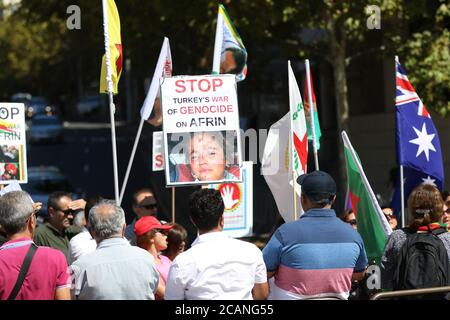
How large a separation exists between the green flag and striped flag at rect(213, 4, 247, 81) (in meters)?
2.58

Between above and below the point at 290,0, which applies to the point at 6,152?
below

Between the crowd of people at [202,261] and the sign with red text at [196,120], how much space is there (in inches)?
103

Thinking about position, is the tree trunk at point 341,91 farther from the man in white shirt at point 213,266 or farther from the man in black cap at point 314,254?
the man in white shirt at point 213,266

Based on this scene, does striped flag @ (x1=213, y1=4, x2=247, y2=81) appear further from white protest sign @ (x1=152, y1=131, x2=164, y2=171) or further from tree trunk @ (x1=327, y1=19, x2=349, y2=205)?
tree trunk @ (x1=327, y1=19, x2=349, y2=205)

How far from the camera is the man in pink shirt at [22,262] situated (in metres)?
5.62

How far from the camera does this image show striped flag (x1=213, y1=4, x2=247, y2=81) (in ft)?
35.9

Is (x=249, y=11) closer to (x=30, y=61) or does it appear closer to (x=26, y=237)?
(x=26, y=237)

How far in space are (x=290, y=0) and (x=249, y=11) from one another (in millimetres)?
775

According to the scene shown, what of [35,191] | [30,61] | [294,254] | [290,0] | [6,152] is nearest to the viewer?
[294,254]

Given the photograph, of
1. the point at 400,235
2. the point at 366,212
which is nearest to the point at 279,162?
the point at 366,212

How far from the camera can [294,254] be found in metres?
6.06

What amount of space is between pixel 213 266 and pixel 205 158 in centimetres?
346

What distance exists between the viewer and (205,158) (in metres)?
9.11

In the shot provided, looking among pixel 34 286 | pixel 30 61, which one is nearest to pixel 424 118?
pixel 34 286
